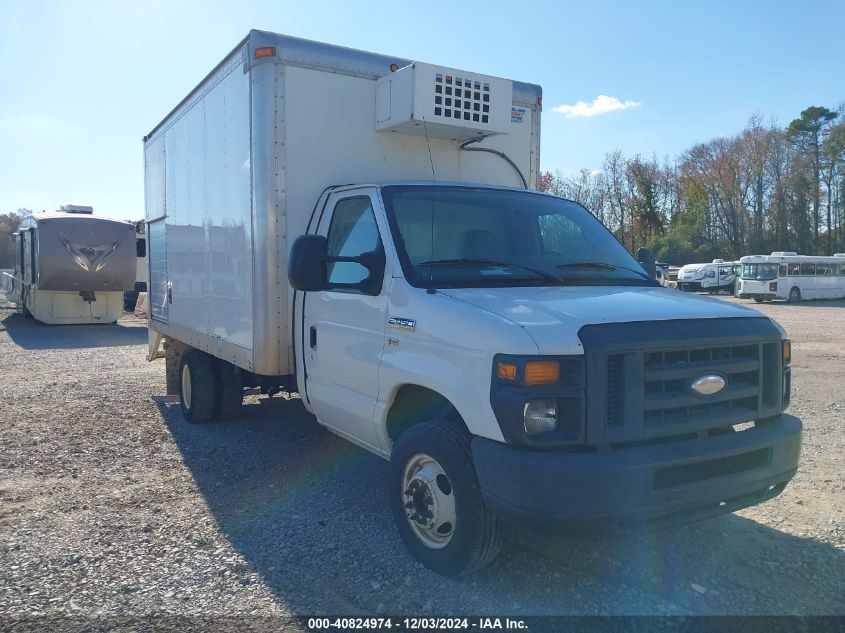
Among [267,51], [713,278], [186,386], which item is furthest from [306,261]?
[713,278]

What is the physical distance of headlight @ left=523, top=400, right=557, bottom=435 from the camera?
346 cm

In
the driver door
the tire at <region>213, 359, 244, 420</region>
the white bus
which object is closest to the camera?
the driver door

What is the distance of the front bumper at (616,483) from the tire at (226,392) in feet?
15.1

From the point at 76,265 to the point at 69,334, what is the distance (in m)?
1.82

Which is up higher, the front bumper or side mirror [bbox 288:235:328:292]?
side mirror [bbox 288:235:328:292]

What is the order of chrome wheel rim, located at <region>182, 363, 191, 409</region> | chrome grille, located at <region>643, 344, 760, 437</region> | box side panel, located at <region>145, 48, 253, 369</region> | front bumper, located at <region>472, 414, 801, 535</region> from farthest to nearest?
1. chrome wheel rim, located at <region>182, 363, 191, 409</region>
2. box side panel, located at <region>145, 48, 253, 369</region>
3. chrome grille, located at <region>643, 344, 760, 437</region>
4. front bumper, located at <region>472, 414, 801, 535</region>

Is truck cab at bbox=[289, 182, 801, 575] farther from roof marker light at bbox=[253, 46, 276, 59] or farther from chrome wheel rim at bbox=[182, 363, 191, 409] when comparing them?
chrome wheel rim at bbox=[182, 363, 191, 409]

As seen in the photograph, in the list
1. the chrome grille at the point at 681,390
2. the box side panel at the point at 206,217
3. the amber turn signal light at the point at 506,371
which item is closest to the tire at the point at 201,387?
the box side panel at the point at 206,217

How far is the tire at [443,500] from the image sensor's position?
3.78 metres

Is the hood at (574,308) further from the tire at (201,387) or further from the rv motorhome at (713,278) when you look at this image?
the rv motorhome at (713,278)

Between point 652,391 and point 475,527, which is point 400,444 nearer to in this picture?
point 475,527

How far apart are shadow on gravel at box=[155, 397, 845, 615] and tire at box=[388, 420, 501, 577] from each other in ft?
0.54

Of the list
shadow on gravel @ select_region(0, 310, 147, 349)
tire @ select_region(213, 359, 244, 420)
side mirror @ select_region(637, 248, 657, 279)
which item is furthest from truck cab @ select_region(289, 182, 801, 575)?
shadow on gravel @ select_region(0, 310, 147, 349)

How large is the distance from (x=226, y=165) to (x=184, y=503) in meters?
2.80
